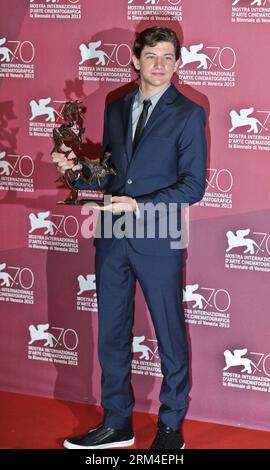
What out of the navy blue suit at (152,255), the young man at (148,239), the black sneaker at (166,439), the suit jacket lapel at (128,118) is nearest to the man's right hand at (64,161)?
the young man at (148,239)

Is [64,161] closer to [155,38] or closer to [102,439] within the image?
[155,38]

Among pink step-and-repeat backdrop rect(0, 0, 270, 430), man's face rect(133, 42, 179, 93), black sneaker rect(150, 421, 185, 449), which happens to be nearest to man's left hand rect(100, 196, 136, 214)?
man's face rect(133, 42, 179, 93)

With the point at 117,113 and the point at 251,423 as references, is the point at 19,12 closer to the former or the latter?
the point at 117,113

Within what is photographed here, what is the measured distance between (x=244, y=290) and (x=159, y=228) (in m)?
0.67

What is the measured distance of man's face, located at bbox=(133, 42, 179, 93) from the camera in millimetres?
3602

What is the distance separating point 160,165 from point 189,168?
138 millimetres

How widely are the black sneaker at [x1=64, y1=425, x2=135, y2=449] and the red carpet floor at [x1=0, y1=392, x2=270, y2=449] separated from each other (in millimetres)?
56

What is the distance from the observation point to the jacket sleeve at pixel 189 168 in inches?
140

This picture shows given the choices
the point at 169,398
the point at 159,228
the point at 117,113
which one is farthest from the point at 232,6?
the point at 169,398

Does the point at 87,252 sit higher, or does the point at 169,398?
the point at 87,252

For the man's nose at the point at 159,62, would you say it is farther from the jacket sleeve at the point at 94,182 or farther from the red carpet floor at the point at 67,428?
Answer: the red carpet floor at the point at 67,428

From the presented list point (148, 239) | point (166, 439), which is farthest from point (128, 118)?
point (166, 439)

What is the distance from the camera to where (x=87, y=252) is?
4391 mm

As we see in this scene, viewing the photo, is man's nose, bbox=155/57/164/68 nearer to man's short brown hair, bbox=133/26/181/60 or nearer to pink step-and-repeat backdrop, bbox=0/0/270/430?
man's short brown hair, bbox=133/26/181/60
